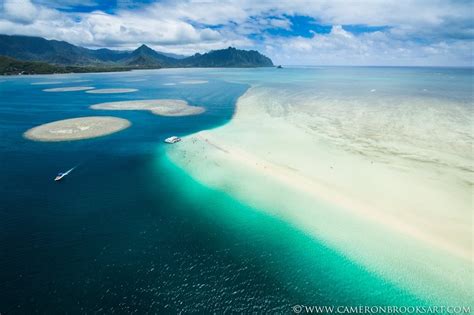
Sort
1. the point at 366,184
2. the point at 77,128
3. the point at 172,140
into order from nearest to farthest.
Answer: the point at 366,184
the point at 172,140
the point at 77,128

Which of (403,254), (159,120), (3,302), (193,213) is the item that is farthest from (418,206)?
(159,120)

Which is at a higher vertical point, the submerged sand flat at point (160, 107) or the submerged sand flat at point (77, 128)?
the submerged sand flat at point (160, 107)

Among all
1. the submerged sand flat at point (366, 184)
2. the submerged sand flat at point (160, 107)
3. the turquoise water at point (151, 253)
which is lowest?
the turquoise water at point (151, 253)

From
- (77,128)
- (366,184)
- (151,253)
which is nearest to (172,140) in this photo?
(77,128)

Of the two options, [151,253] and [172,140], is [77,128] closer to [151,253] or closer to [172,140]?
[172,140]

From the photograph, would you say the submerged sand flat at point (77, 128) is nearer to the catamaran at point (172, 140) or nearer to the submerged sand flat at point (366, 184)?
the catamaran at point (172, 140)

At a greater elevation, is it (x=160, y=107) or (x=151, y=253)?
(x=160, y=107)

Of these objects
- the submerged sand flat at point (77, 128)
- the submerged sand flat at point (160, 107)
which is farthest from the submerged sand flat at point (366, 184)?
the submerged sand flat at point (160, 107)
